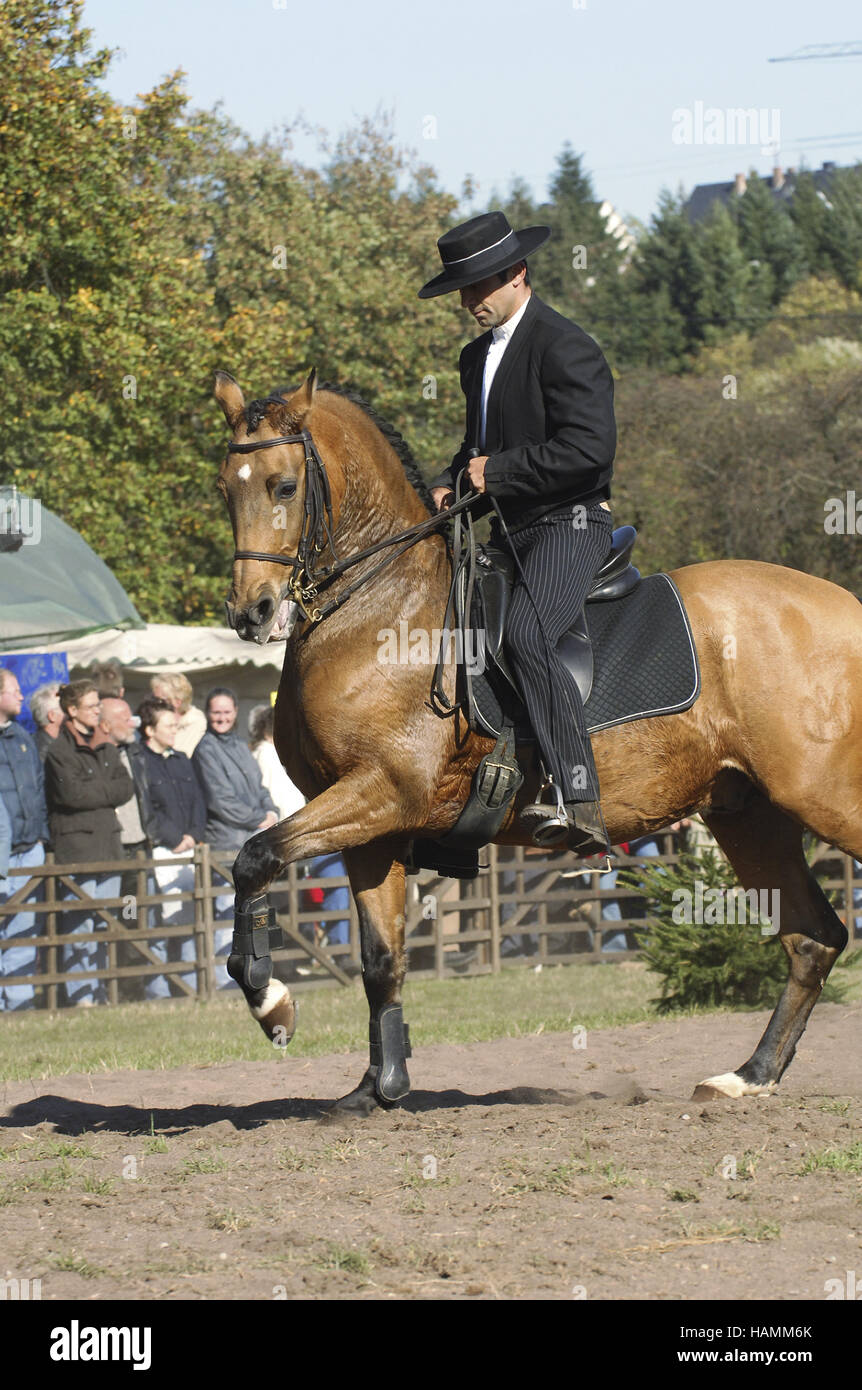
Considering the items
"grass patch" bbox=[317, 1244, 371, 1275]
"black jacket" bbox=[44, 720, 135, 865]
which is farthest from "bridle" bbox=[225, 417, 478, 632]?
"black jacket" bbox=[44, 720, 135, 865]

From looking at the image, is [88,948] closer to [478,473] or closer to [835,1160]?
[478,473]

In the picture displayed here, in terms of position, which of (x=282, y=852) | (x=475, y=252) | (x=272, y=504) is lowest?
(x=282, y=852)

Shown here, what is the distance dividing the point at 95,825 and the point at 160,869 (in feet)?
2.57

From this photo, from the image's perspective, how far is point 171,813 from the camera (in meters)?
14.4

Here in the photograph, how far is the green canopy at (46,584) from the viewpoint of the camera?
639 inches

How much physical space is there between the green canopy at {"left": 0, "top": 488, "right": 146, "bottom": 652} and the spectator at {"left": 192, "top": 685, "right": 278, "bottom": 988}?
9.23 ft

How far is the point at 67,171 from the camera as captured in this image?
2022 cm

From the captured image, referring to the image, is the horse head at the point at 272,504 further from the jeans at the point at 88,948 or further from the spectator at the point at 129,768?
the jeans at the point at 88,948

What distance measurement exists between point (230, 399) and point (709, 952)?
6495 millimetres

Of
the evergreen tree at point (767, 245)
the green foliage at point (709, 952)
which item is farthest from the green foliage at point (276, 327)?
the green foliage at point (709, 952)

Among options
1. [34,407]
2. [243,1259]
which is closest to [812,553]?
[34,407]

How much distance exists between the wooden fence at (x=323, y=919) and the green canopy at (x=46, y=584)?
3.51 metres

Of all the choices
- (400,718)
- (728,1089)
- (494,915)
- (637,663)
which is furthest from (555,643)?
(494,915)

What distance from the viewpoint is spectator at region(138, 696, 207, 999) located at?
14.2 m
